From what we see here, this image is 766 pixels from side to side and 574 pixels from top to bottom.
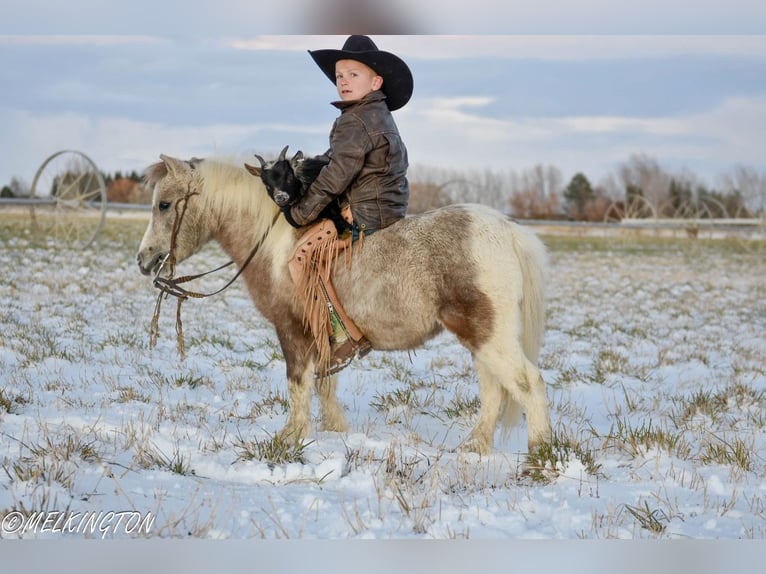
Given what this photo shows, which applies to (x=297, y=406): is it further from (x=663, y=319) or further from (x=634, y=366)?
(x=663, y=319)

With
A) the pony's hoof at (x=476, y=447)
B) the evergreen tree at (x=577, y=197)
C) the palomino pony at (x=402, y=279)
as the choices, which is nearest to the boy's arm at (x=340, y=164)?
the palomino pony at (x=402, y=279)

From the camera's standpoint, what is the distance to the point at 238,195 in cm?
431

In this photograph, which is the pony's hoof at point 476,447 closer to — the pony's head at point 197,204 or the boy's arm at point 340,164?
the boy's arm at point 340,164

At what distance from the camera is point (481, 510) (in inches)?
121

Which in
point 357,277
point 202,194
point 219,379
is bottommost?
point 219,379

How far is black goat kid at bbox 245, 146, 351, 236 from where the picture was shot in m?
3.97

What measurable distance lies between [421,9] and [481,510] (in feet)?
8.84

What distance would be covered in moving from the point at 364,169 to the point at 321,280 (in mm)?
676

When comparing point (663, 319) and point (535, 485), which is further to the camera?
point (663, 319)

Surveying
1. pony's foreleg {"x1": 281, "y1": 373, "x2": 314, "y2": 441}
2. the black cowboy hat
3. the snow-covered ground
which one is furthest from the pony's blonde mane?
the snow-covered ground

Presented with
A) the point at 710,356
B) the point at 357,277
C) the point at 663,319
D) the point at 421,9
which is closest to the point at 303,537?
the point at 357,277

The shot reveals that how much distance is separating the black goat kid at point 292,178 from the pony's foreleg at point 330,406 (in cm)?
95

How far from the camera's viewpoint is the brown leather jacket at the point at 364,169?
3889 mm

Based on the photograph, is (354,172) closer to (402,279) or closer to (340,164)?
(340,164)
